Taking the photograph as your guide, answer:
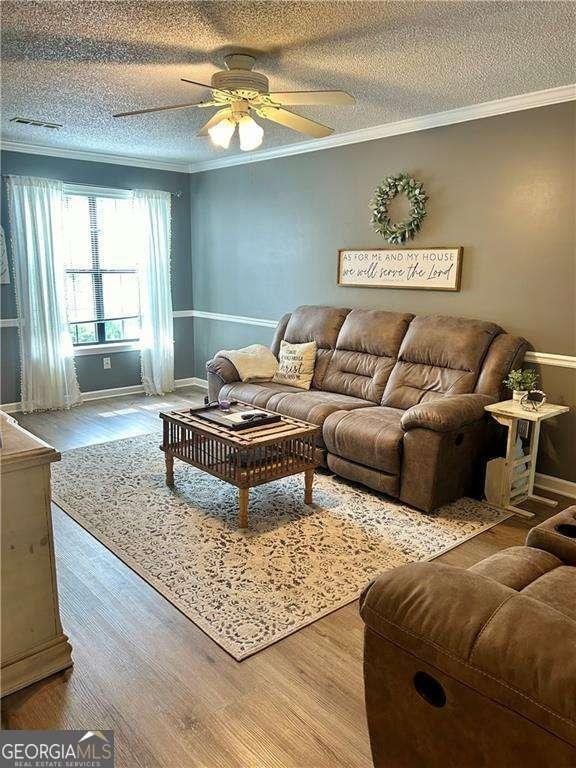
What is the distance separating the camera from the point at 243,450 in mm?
3125

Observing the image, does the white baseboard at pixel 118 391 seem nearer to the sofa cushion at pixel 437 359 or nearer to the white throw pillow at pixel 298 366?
the white throw pillow at pixel 298 366

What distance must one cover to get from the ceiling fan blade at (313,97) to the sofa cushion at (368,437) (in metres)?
1.88

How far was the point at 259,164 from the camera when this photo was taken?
18.8 feet

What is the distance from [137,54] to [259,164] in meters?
2.92

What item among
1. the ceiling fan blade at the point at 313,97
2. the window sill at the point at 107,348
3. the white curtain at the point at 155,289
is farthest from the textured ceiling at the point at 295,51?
the window sill at the point at 107,348

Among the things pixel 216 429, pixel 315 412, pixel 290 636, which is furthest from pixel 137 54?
pixel 290 636

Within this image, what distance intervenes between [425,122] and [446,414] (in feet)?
7.65

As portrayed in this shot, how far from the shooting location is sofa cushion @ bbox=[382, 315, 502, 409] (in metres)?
3.84

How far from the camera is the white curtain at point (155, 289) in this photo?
20.4 ft

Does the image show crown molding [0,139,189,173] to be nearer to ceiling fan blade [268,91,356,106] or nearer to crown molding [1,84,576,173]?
crown molding [1,84,576,173]

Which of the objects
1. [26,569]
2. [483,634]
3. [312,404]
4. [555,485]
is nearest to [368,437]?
[312,404]

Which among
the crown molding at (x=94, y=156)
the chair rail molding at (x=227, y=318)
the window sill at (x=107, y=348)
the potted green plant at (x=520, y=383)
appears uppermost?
the crown molding at (x=94, y=156)

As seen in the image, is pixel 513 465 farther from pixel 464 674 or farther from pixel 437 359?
pixel 464 674

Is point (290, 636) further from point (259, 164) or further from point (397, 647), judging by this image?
point (259, 164)
